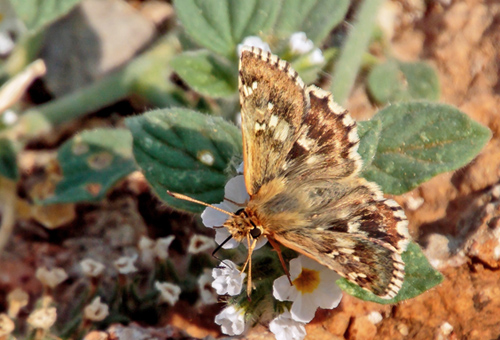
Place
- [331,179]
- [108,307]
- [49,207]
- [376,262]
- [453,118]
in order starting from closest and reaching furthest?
[376,262], [331,179], [453,118], [108,307], [49,207]

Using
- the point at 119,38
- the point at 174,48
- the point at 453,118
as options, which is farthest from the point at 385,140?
the point at 119,38

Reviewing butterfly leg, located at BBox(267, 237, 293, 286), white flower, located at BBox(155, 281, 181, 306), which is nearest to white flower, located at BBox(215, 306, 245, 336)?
butterfly leg, located at BBox(267, 237, 293, 286)

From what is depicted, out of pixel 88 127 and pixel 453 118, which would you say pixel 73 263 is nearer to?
pixel 88 127

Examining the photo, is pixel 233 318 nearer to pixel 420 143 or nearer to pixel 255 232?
pixel 255 232

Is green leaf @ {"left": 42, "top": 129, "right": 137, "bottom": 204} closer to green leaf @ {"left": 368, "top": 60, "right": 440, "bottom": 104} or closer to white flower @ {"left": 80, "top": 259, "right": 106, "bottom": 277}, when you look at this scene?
white flower @ {"left": 80, "top": 259, "right": 106, "bottom": 277}

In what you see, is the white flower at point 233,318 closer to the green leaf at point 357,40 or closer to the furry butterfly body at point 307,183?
the furry butterfly body at point 307,183

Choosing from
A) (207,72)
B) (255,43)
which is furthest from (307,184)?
(207,72)

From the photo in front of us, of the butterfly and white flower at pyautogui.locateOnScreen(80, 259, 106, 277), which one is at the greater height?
the butterfly
